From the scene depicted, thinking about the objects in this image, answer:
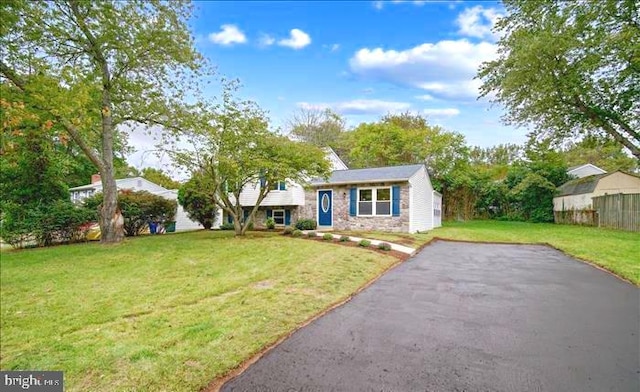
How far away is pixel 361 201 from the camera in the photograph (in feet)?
56.9

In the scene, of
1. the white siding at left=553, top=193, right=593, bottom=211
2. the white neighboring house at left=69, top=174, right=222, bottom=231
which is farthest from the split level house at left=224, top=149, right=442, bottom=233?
the white siding at left=553, top=193, right=593, bottom=211

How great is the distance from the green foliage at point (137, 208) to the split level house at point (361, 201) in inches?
196

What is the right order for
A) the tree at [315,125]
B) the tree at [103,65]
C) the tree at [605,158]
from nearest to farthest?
the tree at [103,65]
the tree at [605,158]
the tree at [315,125]

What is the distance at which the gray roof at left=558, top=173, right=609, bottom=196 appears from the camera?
20125 millimetres

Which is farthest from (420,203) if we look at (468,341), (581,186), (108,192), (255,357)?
(255,357)

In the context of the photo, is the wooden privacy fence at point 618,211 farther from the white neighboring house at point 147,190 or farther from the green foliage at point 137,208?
the green foliage at point 137,208

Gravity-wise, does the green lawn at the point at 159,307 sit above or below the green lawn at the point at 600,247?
below

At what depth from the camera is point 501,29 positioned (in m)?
15.7

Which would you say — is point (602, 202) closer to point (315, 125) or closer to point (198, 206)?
point (198, 206)

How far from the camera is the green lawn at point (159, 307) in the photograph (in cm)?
354

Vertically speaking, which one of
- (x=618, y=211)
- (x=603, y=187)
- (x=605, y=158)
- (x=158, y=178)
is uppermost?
(x=605, y=158)

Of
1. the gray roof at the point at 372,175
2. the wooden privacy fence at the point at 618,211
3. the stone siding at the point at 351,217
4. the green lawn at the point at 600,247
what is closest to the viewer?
the green lawn at the point at 600,247

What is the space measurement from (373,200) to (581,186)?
568 inches

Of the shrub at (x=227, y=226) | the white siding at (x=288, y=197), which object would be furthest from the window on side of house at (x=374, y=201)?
the shrub at (x=227, y=226)
